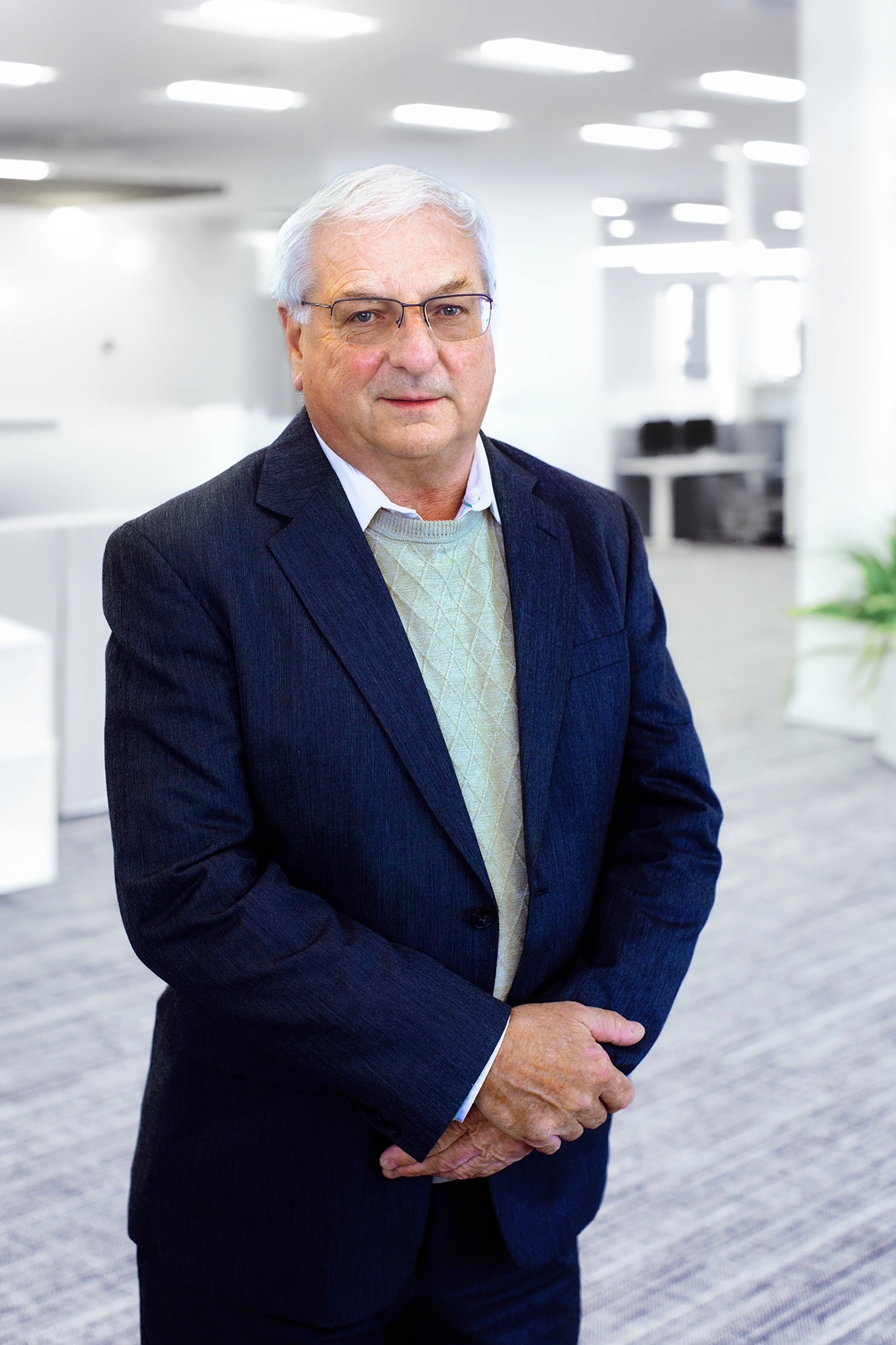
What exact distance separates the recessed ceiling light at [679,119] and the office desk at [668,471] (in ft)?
8.48

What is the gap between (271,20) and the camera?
672 cm

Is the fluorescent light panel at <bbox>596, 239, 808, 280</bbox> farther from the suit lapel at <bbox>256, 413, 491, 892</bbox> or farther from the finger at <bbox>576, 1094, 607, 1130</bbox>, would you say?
the finger at <bbox>576, 1094, 607, 1130</bbox>

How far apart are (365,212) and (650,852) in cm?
61

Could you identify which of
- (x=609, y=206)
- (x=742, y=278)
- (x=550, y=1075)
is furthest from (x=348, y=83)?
(x=550, y=1075)

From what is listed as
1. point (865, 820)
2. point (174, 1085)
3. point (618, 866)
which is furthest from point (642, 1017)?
point (865, 820)

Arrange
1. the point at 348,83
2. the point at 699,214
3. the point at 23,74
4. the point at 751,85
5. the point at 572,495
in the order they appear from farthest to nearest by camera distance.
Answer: the point at 699,214
the point at 751,85
the point at 348,83
the point at 23,74
the point at 572,495

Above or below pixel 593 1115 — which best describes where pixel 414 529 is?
above

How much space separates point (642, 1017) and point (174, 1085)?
16.8 inches

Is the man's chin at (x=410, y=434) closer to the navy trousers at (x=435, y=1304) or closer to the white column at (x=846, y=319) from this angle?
the navy trousers at (x=435, y=1304)

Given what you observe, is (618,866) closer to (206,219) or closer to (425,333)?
(425,333)


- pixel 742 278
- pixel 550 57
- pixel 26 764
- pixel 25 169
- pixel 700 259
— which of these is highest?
pixel 550 57

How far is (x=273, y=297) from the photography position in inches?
46.3

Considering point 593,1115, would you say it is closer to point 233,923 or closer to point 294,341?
point 233,923

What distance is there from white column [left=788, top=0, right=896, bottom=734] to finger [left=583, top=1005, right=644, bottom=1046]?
4.59 metres
